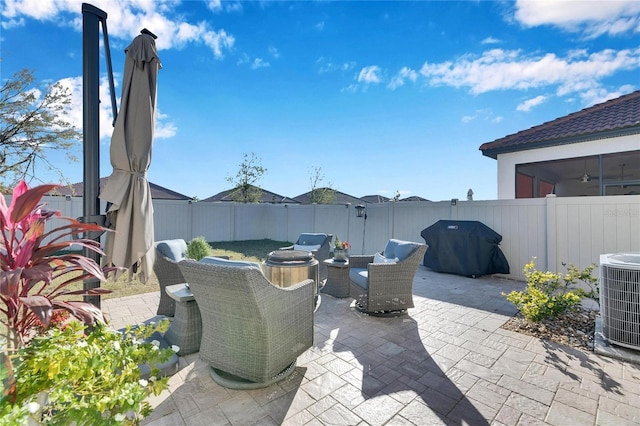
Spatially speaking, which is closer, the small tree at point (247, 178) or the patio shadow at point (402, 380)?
the patio shadow at point (402, 380)

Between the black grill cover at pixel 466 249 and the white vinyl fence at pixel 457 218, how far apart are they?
0.31 meters

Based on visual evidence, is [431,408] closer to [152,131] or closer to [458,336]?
[458,336]

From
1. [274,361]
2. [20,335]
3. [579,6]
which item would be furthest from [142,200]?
[579,6]

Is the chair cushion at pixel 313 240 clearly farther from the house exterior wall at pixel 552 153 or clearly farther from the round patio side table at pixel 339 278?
the house exterior wall at pixel 552 153

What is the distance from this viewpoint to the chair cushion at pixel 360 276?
414cm

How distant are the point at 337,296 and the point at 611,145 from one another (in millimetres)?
7662

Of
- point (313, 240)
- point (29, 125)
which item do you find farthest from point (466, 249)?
point (29, 125)

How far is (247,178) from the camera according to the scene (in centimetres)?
1727

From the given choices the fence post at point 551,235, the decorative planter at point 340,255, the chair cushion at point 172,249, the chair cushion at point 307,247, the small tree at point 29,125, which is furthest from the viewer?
the small tree at point 29,125

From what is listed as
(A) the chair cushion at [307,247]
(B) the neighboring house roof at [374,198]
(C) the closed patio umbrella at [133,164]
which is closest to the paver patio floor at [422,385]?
(C) the closed patio umbrella at [133,164]

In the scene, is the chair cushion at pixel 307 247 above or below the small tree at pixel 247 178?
below

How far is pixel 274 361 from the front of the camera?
2289 mm

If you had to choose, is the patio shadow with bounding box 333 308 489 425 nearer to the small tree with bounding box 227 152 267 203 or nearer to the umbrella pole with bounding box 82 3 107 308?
the umbrella pole with bounding box 82 3 107 308

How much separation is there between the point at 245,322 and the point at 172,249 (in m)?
2.26
